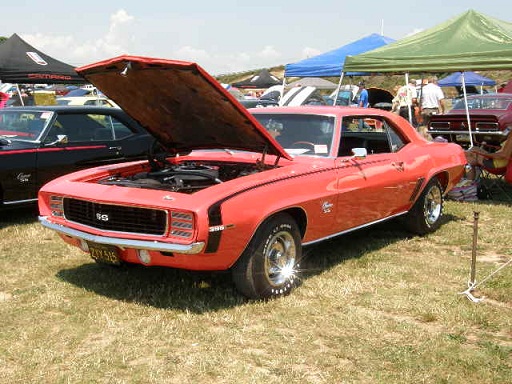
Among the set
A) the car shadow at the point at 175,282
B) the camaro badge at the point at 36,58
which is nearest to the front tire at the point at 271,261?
the car shadow at the point at 175,282

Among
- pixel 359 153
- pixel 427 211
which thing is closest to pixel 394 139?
pixel 427 211

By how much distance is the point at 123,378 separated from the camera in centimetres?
298

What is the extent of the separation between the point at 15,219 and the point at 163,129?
277 centimetres

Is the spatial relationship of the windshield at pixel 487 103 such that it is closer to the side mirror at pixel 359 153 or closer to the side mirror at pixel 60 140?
the side mirror at pixel 359 153

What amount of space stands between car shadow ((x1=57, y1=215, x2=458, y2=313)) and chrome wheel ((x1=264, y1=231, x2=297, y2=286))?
0.28 meters

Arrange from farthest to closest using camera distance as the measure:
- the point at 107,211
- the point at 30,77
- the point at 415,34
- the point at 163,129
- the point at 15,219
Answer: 1. the point at 30,77
2. the point at 415,34
3. the point at 15,219
4. the point at 163,129
5. the point at 107,211

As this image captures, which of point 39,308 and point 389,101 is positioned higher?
point 389,101

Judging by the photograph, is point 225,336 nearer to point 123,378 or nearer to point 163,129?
point 123,378

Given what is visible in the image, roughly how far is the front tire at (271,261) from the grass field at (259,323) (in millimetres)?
100

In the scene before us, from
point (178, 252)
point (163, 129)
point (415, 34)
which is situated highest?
point (415, 34)

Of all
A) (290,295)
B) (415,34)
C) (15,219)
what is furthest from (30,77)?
(290,295)

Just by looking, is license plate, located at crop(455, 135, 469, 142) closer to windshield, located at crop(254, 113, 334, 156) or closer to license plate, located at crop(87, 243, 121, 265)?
windshield, located at crop(254, 113, 334, 156)

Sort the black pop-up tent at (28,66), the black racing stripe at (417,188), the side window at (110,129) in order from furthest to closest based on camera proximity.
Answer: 1. the black pop-up tent at (28,66)
2. the side window at (110,129)
3. the black racing stripe at (417,188)

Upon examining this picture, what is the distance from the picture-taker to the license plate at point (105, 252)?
12.8ft
